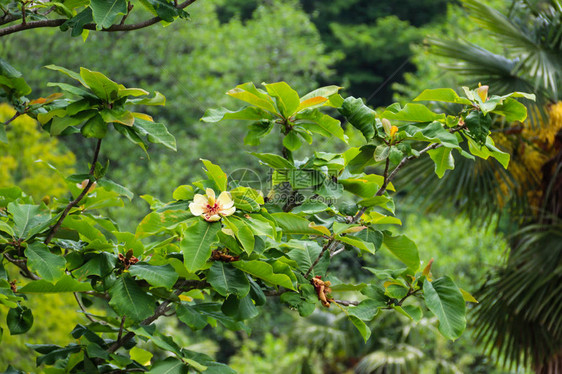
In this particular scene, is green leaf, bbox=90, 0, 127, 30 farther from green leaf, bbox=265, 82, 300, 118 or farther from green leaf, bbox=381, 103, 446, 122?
green leaf, bbox=381, 103, 446, 122

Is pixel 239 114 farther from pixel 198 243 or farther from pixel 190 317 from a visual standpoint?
pixel 190 317

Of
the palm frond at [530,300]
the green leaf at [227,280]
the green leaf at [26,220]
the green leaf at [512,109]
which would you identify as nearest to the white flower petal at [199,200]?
the green leaf at [227,280]

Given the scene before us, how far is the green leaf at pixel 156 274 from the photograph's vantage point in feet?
3.35

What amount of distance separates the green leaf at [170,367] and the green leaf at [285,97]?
1.72 feet

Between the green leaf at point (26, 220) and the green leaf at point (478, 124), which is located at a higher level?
the green leaf at point (478, 124)

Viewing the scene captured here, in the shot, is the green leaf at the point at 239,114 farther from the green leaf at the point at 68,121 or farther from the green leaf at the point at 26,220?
the green leaf at the point at 26,220

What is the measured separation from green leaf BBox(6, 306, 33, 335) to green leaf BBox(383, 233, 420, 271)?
2.66 feet

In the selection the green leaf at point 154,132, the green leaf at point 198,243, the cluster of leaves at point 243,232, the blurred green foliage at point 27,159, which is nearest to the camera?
the green leaf at point 198,243

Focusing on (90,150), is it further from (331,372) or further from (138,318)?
(138,318)

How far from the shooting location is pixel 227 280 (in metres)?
1.05

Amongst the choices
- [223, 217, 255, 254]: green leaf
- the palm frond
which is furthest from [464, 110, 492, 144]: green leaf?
the palm frond

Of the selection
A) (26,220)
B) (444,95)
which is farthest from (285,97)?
(26,220)

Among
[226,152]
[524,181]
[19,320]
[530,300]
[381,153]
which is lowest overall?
[226,152]

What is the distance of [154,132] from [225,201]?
27 centimetres
